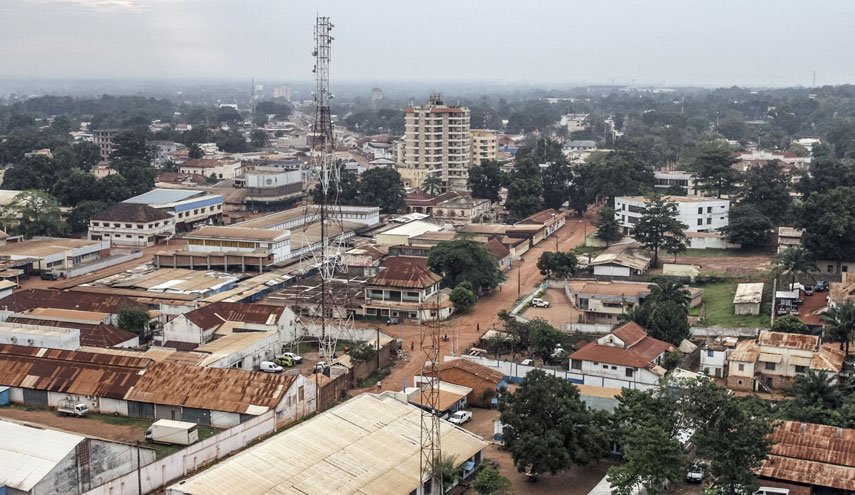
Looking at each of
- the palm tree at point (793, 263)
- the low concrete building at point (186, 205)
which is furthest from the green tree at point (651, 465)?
the low concrete building at point (186, 205)

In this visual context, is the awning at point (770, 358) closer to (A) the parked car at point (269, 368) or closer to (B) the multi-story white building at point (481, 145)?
(A) the parked car at point (269, 368)

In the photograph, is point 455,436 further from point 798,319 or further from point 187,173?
point 187,173

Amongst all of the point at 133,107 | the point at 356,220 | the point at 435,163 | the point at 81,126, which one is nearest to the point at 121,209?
the point at 356,220

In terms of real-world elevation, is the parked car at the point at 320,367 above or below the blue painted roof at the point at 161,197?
below

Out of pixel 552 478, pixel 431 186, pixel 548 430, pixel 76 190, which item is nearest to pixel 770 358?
pixel 552 478

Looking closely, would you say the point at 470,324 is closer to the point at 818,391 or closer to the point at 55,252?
the point at 818,391

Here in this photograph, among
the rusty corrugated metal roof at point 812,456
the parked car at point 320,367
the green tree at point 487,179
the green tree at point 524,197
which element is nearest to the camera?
the rusty corrugated metal roof at point 812,456

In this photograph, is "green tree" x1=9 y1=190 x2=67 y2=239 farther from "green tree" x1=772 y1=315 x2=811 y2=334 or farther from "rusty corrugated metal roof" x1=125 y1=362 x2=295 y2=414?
"green tree" x1=772 y1=315 x2=811 y2=334
